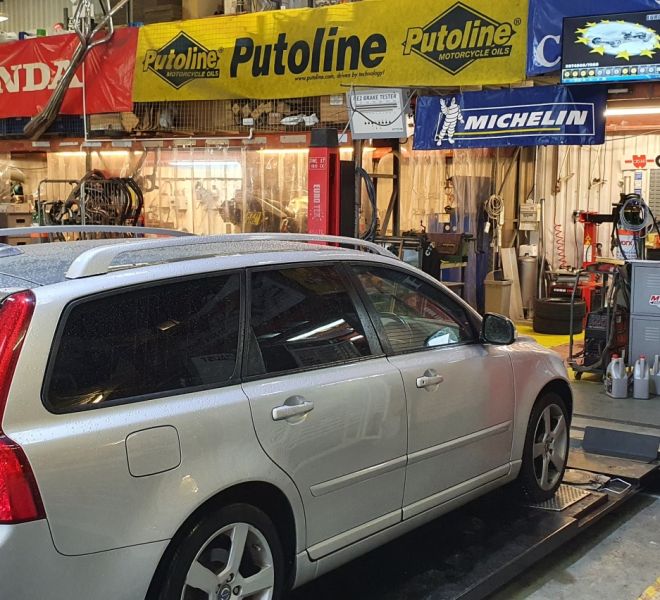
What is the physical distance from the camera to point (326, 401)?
3.16 m

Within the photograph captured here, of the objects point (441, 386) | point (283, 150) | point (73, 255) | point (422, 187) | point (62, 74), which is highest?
point (62, 74)

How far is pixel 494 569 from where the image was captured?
3682 mm

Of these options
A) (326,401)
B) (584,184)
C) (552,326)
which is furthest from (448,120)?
(584,184)

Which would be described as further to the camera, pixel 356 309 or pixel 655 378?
pixel 655 378

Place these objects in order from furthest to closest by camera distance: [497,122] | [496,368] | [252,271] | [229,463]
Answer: [497,122] → [496,368] → [252,271] → [229,463]

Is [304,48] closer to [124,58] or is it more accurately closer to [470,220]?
[124,58]

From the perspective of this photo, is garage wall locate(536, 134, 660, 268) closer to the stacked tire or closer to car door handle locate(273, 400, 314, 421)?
the stacked tire

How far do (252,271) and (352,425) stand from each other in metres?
0.73

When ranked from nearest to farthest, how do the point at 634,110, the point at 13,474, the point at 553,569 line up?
the point at 13,474
the point at 553,569
the point at 634,110

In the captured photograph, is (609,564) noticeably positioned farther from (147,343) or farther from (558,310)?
(558,310)

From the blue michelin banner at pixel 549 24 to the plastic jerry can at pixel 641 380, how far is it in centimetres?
288

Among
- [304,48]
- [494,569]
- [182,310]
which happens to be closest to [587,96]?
[304,48]

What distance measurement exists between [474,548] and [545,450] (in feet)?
3.12

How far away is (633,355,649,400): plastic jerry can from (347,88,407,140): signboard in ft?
10.3
